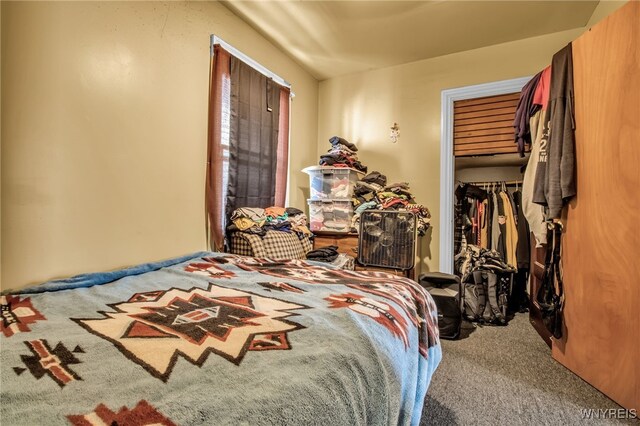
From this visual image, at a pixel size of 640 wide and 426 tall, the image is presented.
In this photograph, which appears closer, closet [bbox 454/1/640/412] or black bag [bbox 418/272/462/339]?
closet [bbox 454/1/640/412]

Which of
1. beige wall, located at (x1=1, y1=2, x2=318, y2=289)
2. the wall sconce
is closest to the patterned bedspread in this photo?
beige wall, located at (x1=1, y1=2, x2=318, y2=289)

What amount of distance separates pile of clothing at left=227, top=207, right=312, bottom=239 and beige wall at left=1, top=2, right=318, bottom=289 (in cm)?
28

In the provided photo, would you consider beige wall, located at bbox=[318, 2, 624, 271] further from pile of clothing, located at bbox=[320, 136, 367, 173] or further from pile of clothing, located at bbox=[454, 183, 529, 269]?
pile of clothing, located at bbox=[454, 183, 529, 269]

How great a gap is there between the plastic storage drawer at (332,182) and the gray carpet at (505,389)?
59.7 inches

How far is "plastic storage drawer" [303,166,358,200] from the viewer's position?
2.82 meters

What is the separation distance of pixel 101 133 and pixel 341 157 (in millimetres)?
1962

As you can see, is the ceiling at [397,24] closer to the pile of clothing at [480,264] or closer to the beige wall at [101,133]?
the beige wall at [101,133]

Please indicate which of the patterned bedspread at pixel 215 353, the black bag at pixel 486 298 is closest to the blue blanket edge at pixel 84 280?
the patterned bedspread at pixel 215 353

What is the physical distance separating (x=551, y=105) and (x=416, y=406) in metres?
1.91

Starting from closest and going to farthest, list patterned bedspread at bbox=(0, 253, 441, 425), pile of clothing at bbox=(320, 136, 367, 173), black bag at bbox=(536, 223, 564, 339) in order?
patterned bedspread at bbox=(0, 253, 441, 425)
black bag at bbox=(536, 223, 564, 339)
pile of clothing at bbox=(320, 136, 367, 173)

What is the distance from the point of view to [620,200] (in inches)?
55.1

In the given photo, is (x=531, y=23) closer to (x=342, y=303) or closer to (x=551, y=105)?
(x=551, y=105)

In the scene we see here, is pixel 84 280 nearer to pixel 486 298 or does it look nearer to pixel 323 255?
pixel 323 255

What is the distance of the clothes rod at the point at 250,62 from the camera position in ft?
7.04
